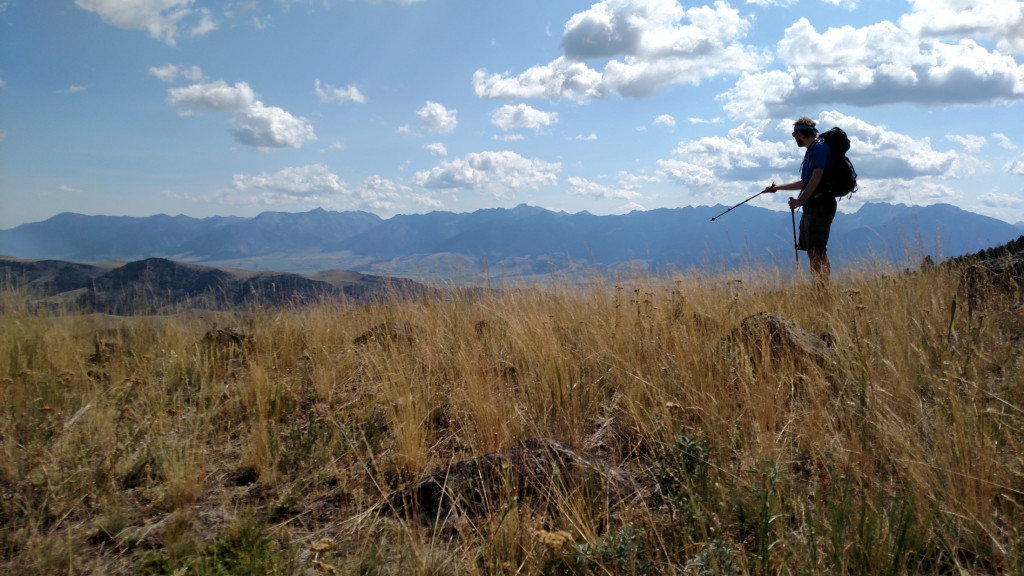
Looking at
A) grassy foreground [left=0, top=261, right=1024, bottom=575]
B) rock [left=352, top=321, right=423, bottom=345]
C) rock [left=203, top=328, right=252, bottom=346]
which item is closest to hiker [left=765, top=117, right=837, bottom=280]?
grassy foreground [left=0, top=261, right=1024, bottom=575]

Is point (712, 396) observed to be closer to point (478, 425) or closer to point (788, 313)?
point (478, 425)

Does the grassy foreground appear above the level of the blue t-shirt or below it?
below

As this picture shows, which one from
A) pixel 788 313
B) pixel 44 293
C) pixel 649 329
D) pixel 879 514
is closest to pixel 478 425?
pixel 649 329

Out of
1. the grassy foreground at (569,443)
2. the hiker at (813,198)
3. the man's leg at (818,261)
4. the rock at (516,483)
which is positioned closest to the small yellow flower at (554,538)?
the grassy foreground at (569,443)

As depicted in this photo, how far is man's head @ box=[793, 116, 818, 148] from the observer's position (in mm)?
6316

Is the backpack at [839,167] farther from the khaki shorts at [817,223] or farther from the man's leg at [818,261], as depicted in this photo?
the man's leg at [818,261]

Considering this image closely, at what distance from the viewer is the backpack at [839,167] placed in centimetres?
607

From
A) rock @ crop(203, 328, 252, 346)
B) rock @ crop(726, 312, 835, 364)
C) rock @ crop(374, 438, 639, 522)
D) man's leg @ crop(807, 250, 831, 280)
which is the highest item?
man's leg @ crop(807, 250, 831, 280)

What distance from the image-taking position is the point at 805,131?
6344 mm

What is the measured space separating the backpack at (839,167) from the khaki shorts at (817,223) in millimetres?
162

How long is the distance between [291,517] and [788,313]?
4194mm

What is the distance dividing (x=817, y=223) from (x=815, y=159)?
2.32ft

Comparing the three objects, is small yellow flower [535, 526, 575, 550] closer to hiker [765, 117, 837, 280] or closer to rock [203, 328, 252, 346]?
rock [203, 328, 252, 346]

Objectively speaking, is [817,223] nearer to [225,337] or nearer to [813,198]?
[813,198]
